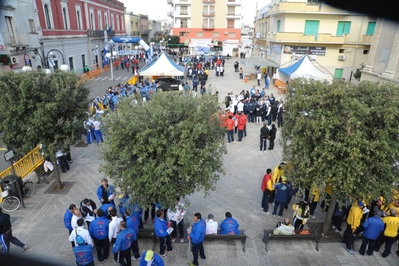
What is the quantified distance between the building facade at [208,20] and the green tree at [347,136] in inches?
2128

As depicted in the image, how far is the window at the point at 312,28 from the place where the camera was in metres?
27.2

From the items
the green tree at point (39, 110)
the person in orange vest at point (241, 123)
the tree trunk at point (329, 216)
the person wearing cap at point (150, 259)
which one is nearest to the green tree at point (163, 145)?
the person wearing cap at point (150, 259)

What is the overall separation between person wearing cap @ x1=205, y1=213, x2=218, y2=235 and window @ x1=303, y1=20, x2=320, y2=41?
25825 mm

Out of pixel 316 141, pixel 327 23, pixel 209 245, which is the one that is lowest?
pixel 209 245

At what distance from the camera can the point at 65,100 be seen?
8.57 metres

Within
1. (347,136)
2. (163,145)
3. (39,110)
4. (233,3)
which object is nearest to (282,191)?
(347,136)

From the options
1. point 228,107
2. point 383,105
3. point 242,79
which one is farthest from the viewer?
point 242,79

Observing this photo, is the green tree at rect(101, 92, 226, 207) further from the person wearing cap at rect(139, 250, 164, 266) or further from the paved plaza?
the paved plaza

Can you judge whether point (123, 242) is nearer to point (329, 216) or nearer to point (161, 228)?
point (161, 228)

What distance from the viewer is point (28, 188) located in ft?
30.9

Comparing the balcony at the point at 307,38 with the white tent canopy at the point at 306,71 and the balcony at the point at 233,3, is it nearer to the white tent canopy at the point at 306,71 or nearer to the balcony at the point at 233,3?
the white tent canopy at the point at 306,71

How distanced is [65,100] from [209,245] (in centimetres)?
600

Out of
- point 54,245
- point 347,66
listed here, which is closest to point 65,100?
point 54,245

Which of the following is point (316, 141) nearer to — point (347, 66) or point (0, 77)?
point (0, 77)
